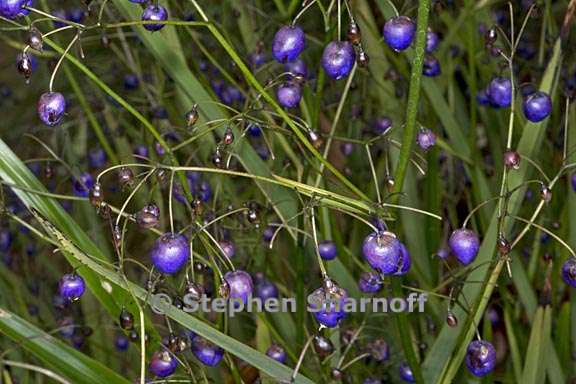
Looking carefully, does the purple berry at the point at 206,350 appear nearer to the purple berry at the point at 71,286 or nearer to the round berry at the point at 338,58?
the purple berry at the point at 71,286

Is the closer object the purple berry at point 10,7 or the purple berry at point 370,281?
the purple berry at point 10,7

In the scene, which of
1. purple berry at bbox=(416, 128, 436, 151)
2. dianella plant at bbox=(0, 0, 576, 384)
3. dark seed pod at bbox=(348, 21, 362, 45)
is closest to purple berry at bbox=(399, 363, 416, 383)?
dianella plant at bbox=(0, 0, 576, 384)

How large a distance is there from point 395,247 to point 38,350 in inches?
11.0

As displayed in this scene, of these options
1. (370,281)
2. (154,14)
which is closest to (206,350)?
(370,281)

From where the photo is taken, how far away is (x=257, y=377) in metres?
0.91

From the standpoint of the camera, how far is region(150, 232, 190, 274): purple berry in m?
0.60

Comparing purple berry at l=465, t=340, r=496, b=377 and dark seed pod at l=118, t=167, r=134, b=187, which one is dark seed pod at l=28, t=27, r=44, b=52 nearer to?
dark seed pod at l=118, t=167, r=134, b=187

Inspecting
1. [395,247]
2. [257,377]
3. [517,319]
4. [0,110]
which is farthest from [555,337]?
[0,110]

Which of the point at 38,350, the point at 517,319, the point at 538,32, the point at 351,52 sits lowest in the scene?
the point at 38,350

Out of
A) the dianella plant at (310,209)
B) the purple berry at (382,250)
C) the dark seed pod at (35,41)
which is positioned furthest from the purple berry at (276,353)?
the dark seed pod at (35,41)

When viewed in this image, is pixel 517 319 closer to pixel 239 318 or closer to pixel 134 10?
pixel 239 318

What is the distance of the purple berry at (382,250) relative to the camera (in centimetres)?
59

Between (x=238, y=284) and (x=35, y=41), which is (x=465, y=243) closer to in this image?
(x=238, y=284)

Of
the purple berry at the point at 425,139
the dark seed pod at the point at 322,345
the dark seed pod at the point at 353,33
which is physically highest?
the dark seed pod at the point at 353,33
